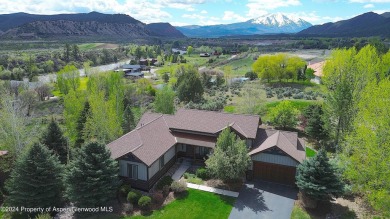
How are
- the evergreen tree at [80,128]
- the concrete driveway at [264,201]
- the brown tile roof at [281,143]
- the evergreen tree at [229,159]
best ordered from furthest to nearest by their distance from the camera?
the evergreen tree at [80,128] → the brown tile roof at [281,143] → the evergreen tree at [229,159] → the concrete driveway at [264,201]

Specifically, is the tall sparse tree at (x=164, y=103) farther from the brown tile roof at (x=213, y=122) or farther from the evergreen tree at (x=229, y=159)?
the evergreen tree at (x=229, y=159)

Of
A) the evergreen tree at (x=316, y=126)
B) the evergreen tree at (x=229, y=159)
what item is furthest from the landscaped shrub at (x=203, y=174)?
the evergreen tree at (x=316, y=126)

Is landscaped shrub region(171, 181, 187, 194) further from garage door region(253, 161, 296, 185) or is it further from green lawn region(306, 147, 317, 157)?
green lawn region(306, 147, 317, 157)

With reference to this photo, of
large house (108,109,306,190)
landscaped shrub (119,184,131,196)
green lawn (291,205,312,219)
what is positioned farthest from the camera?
large house (108,109,306,190)

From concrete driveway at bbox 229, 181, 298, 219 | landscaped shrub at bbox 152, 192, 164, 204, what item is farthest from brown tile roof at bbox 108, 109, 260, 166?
concrete driveway at bbox 229, 181, 298, 219

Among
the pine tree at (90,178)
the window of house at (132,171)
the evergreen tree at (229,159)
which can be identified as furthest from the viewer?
the window of house at (132,171)

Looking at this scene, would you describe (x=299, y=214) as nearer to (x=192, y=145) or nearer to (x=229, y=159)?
(x=229, y=159)
